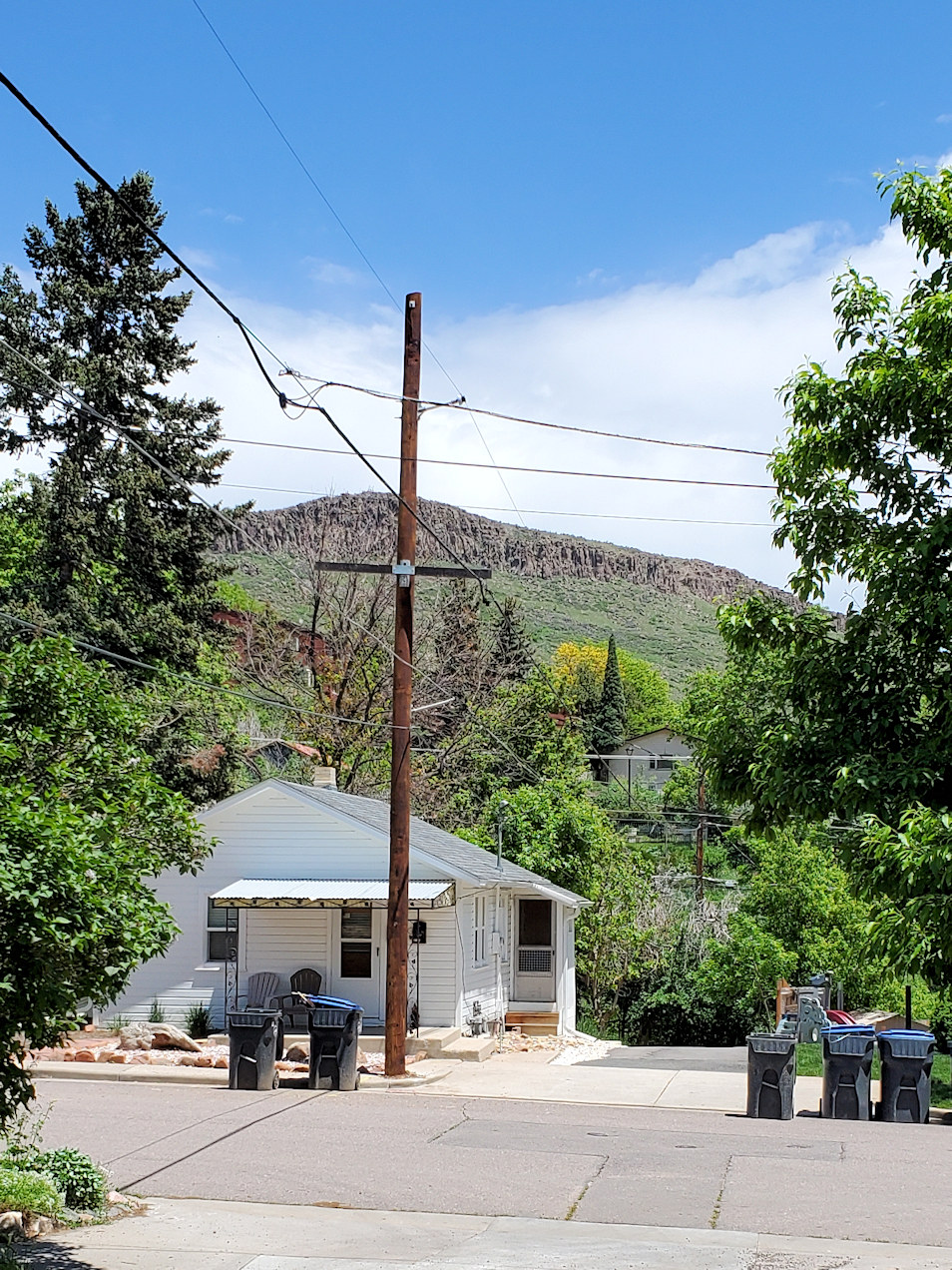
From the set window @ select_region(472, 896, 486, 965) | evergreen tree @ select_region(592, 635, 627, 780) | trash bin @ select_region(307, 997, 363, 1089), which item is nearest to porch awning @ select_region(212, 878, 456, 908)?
window @ select_region(472, 896, 486, 965)

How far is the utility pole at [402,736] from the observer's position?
59.3 ft

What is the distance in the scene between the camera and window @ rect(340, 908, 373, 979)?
76.5 ft

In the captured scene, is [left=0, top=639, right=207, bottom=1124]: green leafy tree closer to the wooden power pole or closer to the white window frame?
the wooden power pole

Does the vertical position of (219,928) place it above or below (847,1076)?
above

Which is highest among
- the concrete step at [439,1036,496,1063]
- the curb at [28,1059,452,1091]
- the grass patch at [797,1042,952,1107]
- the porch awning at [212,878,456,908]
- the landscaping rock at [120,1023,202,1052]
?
the porch awning at [212,878,456,908]

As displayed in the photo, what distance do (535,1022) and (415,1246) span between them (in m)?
20.0

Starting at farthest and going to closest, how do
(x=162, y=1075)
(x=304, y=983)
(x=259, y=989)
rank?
(x=304, y=983) < (x=259, y=989) < (x=162, y=1075)

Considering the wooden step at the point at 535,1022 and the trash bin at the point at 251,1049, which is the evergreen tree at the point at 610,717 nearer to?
the wooden step at the point at 535,1022

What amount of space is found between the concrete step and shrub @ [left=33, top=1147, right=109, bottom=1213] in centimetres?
1139

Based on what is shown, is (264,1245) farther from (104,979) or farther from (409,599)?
(409,599)

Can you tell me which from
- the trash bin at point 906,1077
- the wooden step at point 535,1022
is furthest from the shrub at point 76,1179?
the wooden step at point 535,1022

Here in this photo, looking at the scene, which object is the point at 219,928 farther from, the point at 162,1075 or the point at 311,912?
the point at 162,1075

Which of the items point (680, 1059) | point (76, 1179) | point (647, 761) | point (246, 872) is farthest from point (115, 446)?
point (647, 761)

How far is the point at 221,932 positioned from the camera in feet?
78.8
